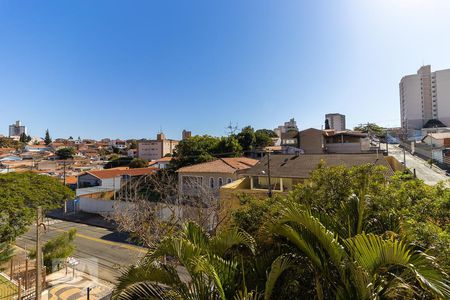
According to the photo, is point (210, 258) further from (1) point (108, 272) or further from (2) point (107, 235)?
(2) point (107, 235)

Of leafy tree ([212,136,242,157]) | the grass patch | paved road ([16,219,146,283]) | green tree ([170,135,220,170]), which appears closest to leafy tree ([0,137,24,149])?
green tree ([170,135,220,170])

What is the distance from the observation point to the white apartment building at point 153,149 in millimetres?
81188

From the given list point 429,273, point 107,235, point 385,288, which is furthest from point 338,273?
point 107,235

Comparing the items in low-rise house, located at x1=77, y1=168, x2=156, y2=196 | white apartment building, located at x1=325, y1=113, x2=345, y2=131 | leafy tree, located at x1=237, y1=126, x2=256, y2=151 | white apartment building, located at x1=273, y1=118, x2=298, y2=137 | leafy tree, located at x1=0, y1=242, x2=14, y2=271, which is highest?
white apartment building, located at x1=325, y1=113, x2=345, y2=131

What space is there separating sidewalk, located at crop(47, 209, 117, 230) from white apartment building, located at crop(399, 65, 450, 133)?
10003 cm

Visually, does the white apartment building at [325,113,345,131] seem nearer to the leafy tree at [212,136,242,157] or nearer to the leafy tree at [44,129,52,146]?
the leafy tree at [212,136,242,157]

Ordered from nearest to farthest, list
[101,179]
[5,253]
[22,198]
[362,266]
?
1. [362,266]
2. [5,253]
3. [22,198]
4. [101,179]

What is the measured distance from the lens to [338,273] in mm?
3135

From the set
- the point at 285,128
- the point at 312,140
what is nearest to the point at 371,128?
the point at 285,128

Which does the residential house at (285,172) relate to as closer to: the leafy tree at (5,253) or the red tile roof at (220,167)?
the red tile roof at (220,167)

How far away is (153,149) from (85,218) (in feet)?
182

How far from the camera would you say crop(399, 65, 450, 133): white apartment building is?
303 feet

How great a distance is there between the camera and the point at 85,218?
27.4 m

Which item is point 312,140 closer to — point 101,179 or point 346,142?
point 346,142
